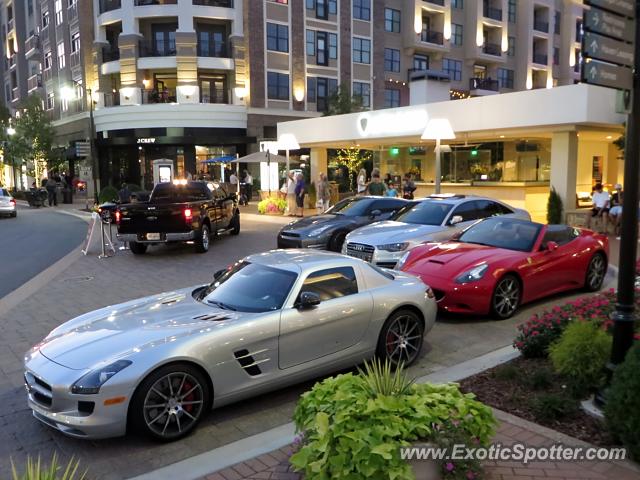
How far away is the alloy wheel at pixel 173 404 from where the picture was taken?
452cm

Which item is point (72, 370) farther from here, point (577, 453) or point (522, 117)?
point (522, 117)

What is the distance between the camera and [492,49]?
5528cm

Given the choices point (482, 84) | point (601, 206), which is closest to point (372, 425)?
point (601, 206)

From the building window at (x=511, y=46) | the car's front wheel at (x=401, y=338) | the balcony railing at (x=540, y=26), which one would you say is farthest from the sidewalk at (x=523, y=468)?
the balcony railing at (x=540, y=26)

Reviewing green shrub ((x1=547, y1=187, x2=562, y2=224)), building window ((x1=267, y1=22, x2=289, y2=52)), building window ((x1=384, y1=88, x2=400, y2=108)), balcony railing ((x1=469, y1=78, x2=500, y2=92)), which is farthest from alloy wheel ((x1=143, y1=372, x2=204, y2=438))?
balcony railing ((x1=469, y1=78, x2=500, y2=92))

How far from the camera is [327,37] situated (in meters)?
44.9

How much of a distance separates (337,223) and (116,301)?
5.63 metres

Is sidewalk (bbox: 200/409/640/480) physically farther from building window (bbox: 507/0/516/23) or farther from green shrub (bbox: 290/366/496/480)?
building window (bbox: 507/0/516/23)

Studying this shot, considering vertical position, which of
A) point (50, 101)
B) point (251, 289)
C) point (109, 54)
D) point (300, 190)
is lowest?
point (251, 289)

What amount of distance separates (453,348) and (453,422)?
12.1 ft

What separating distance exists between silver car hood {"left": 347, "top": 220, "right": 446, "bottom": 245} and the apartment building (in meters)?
29.3

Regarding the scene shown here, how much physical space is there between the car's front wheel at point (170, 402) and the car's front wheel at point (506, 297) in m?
4.67

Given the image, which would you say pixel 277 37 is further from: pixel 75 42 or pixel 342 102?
pixel 75 42

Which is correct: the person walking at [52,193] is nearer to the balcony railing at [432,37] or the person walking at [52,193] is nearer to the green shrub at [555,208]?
the green shrub at [555,208]
